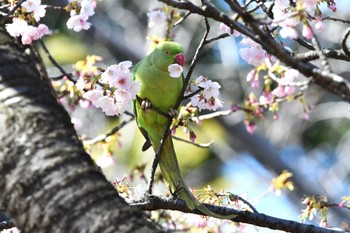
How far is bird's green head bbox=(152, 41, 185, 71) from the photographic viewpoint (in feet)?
11.7

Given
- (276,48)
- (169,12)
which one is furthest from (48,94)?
(169,12)

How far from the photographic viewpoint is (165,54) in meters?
3.59

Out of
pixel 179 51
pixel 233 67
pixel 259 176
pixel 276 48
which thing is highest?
pixel 233 67

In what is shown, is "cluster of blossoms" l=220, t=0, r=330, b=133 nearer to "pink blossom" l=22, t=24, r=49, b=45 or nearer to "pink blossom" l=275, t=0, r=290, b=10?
"pink blossom" l=275, t=0, r=290, b=10

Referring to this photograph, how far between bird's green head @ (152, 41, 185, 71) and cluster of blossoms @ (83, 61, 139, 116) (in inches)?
23.9

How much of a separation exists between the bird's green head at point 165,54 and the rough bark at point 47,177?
1520 millimetres

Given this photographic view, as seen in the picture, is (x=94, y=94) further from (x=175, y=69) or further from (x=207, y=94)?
(x=207, y=94)

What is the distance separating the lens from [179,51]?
360cm

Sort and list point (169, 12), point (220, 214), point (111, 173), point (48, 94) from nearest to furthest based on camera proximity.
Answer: point (48, 94) → point (220, 214) → point (169, 12) → point (111, 173)

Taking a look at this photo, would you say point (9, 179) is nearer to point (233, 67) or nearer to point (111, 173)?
point (233, 67)

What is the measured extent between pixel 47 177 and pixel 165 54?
1750 mm

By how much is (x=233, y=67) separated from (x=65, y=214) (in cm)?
822

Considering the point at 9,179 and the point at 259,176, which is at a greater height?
the point at 259,176

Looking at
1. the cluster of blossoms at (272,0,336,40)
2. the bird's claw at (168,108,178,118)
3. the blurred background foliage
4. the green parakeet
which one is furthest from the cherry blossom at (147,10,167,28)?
the blurred background foliage
